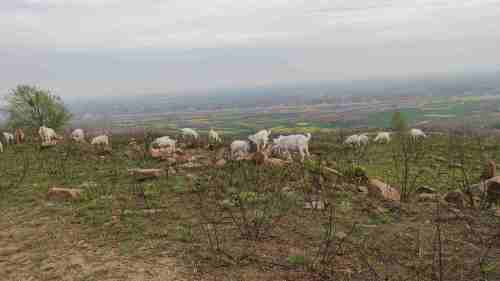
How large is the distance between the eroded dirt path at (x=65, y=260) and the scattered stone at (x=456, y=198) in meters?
8.48

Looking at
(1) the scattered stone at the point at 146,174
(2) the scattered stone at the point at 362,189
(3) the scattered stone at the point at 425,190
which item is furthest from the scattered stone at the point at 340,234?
(1) the scattered stone at the point at 146,174

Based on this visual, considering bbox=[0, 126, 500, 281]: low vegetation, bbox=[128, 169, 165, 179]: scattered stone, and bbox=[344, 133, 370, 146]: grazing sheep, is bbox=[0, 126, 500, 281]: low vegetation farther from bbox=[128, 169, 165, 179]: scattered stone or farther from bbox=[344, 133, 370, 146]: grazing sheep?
bbox=[344, 133, 370, 146]: grazing sheep

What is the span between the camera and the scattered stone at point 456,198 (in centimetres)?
1135

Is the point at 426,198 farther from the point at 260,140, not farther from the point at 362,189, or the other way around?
the point at 260,140

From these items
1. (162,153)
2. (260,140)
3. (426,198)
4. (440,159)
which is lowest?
(440,159)

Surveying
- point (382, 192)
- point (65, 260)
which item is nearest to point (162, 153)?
point (382, 192)

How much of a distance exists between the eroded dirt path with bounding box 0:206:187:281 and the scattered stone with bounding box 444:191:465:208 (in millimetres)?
8481

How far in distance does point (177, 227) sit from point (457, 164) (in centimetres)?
1567

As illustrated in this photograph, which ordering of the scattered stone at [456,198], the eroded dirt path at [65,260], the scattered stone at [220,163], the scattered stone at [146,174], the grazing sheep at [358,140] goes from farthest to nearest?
the grazing sheep at [358,140] → the scattered stone at [220,163] → the scattered stone at [146,174] → the scattered stone at [456,198] → the eroded dirt path at [65,260]

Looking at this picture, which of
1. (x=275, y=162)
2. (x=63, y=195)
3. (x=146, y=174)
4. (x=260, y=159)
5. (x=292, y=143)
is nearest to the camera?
(x=63, y=195)

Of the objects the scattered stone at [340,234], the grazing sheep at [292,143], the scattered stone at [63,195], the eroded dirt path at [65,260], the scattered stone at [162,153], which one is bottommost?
the scattered stone at [340,234]

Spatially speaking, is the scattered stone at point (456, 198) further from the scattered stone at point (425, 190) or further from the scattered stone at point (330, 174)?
the scattered stone at point (330, 174)

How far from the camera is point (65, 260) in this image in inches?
299

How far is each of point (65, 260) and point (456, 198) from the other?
1047 cm
